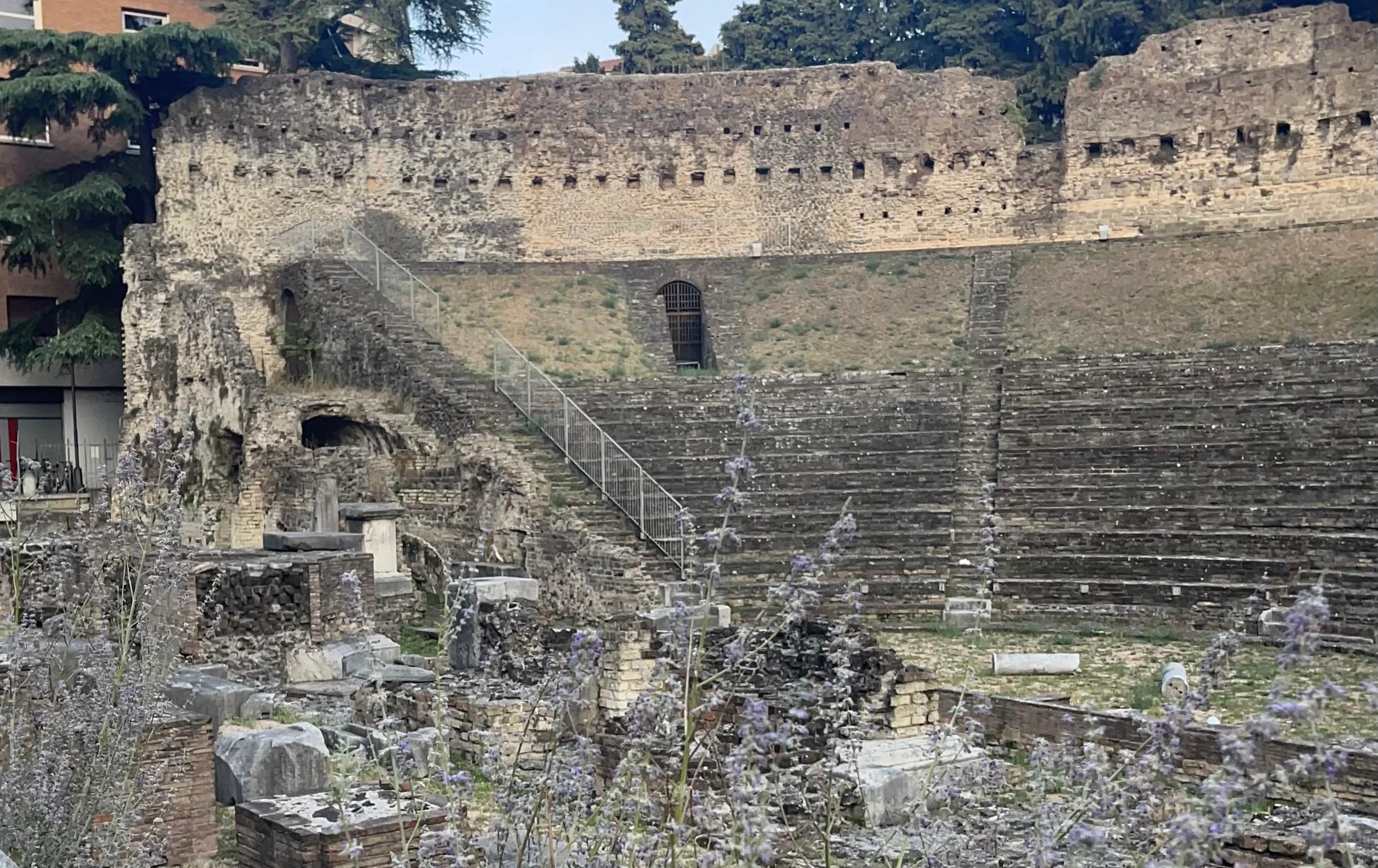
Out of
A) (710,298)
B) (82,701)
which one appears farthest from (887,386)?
(82,701)

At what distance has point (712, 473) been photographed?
60.2 ft

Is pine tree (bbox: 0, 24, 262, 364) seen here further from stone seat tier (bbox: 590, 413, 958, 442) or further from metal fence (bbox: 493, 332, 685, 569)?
stone seat tier (bbox: 590, 413, 958, 442)

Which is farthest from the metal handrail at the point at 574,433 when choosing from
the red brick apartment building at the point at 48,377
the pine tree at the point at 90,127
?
the red brick apartment building at the point at 48,377

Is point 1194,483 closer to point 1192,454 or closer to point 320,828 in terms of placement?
point 1192,454

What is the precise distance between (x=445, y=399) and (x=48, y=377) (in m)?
13.0

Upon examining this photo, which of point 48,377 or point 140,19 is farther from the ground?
point 140,19

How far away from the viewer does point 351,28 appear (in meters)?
32.6

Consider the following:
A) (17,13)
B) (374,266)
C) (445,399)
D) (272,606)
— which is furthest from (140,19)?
(272,606)

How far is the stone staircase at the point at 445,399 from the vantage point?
57.3ft

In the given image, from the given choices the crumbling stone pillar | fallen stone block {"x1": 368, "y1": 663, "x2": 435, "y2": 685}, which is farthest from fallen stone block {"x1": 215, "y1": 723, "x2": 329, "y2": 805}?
the crumbling stone pillar

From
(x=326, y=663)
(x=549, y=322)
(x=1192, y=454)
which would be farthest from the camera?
(x=549, y=322)

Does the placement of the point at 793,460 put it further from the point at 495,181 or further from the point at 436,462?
the point at 495,181

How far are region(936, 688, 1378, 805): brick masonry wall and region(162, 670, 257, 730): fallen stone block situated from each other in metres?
4.80

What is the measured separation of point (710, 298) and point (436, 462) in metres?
7.85
